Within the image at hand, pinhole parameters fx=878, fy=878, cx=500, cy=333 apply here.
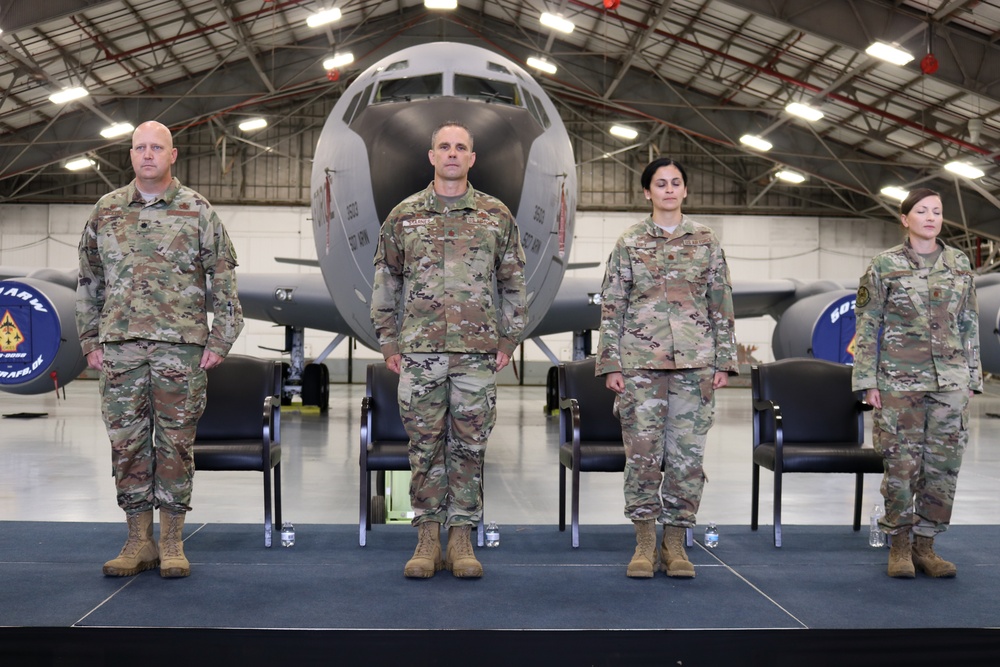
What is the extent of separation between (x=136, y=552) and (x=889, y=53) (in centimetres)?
1311

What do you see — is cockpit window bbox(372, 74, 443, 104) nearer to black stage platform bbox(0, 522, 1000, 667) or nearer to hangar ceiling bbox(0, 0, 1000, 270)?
black stage platform bbox(0, 522, 1000, 667)

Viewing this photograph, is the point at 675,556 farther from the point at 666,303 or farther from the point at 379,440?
the point at 379,440

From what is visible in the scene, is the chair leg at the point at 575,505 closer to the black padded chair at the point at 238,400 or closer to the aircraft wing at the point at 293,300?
the black padded chair at the point at 238,400

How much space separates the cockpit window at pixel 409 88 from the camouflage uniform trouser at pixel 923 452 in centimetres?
332

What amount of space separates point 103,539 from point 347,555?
1.27 meters

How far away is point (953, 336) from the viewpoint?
376 centimetres

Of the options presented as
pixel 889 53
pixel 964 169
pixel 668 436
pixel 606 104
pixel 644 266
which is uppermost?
pixel 606 104


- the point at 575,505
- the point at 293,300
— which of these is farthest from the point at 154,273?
the point at 293,300

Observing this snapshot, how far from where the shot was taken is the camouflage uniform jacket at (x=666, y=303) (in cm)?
366

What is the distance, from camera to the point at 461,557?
3.61 m

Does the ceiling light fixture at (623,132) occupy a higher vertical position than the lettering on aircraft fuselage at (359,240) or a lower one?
higher

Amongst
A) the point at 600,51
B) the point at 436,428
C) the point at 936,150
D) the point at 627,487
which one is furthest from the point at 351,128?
the point at 936,150

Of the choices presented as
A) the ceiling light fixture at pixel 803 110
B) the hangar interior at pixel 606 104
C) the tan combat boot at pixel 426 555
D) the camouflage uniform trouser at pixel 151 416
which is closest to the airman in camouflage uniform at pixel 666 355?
the tan combat boot at pixel 426 555

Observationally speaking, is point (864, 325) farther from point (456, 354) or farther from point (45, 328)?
point (45, 328)
